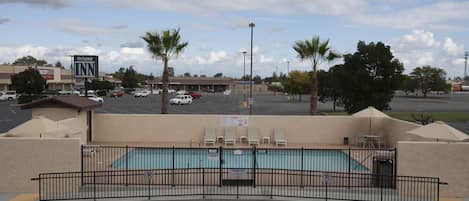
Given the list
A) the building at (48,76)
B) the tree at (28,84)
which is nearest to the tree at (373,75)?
the tree at (28,84)

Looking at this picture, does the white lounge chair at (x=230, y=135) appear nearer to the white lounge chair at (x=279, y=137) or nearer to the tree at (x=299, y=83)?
the white lounge chair at (x=279, y=137)

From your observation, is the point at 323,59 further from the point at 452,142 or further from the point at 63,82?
the point at 63,82

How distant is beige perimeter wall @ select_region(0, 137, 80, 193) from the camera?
608 inches

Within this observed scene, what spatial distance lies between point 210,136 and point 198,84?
138 m

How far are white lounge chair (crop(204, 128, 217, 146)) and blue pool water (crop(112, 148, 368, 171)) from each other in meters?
2.77

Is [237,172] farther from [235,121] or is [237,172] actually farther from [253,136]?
[235,121]

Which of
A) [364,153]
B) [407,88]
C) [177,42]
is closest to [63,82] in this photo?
[407,88]

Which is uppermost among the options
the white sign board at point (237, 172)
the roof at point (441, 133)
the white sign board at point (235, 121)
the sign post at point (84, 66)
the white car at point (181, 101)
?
the sign post at point (84, 66)

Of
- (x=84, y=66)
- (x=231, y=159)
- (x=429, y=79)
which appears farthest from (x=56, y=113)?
(x=429, y=79)

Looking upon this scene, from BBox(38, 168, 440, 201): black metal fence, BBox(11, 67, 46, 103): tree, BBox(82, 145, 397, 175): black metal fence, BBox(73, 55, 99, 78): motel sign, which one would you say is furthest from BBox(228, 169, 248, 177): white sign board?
BBox(11, 67, 46, 103): tree

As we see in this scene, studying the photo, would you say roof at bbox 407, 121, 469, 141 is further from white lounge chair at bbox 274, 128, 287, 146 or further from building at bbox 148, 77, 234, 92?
building at bbox 148, 77, 234, 92

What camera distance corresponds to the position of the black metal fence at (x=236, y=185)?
14.6m

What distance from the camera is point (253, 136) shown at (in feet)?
82.9

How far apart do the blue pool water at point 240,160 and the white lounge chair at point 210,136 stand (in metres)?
2.77
